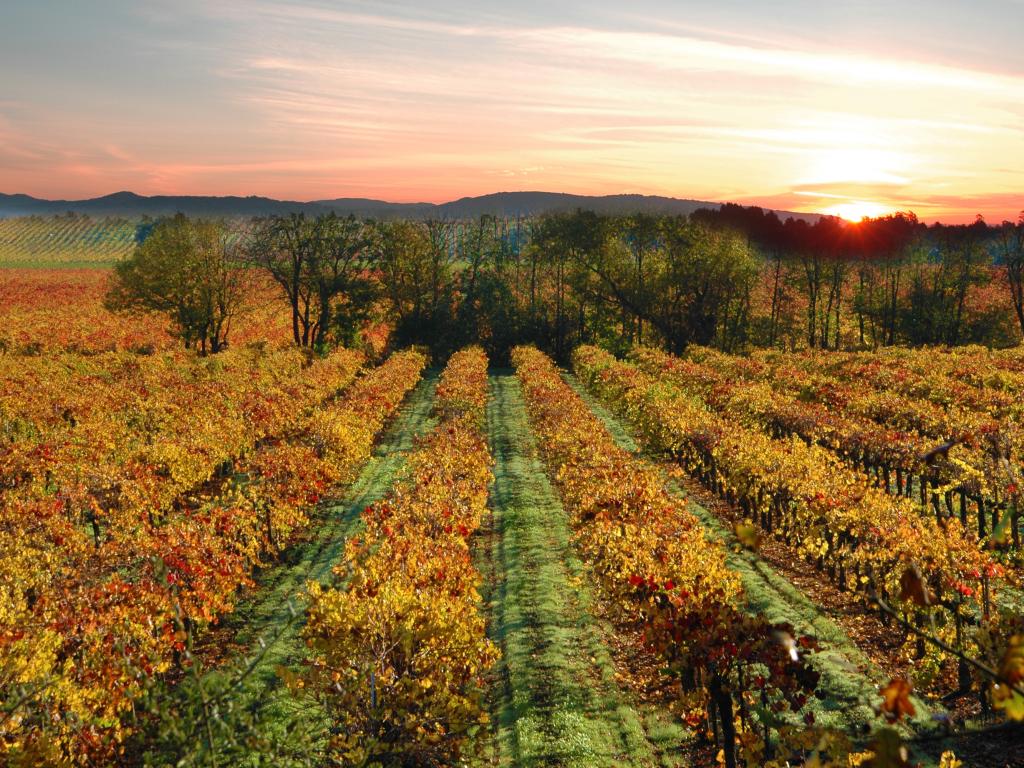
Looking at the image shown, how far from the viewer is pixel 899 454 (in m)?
21.2

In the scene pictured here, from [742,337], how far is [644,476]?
5192 centimetres

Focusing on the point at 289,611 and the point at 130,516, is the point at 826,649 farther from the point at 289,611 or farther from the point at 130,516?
the point at 130,516

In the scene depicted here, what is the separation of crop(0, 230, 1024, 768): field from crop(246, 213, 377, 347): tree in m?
30.5

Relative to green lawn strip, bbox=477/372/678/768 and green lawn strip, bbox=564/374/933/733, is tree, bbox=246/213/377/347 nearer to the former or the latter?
green lawn strip, bbox=477/372/678/768

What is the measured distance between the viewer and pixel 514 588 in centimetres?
1670

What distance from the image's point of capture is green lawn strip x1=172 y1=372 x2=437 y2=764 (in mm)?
10883

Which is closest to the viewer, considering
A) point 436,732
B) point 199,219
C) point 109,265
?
point 436,732

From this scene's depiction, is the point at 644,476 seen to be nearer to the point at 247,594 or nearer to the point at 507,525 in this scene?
the point at 507,525

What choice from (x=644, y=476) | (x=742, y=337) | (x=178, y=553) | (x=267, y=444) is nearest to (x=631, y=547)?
(x=644, y=476)

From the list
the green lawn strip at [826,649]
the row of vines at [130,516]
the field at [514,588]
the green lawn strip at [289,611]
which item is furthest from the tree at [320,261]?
the green lawn strip at [826,649]

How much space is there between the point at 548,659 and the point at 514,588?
3449 mm

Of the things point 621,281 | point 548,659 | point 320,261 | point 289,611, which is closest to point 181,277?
point 320,261

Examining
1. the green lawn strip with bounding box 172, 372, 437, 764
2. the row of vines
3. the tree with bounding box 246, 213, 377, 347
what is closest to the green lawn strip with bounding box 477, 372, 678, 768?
the green lawn strip with bounding box 172, 372, 437, 764

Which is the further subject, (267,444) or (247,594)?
(267,444)
